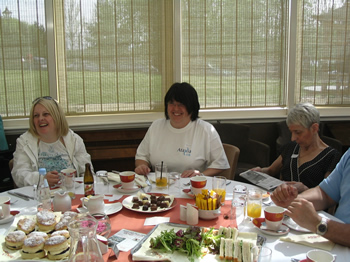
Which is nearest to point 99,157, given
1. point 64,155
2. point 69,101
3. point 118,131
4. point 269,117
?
point 118,131

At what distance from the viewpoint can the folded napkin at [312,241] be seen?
1397mm

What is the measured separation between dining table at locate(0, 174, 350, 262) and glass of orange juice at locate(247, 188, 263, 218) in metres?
0.06

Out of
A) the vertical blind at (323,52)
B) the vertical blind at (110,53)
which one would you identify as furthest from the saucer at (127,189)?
the vertical blind at (323,52)

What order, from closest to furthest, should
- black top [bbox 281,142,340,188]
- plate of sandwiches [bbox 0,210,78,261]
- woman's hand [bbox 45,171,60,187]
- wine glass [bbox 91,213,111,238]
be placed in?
plate of sandwiches [bbox 0,210,78,261]
wine glass [bbox 91,213,111,238]
woman's hand [bbox 45,171,60,187]
black top [bbox 281,142,340,188]

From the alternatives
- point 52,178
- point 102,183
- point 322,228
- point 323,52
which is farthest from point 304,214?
point 323,52

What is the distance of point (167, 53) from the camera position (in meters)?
4.14

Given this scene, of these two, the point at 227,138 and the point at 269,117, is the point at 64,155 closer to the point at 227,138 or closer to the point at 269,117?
the point at 227,138

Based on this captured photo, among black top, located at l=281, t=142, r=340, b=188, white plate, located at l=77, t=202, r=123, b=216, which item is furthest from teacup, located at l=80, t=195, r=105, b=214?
black top, located at l=281, t=142, r=340, b=188

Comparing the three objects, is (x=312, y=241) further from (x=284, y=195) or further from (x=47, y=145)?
(x=47, y=145)

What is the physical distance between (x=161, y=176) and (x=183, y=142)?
640mm

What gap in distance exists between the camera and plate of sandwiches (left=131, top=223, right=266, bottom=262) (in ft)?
4.07

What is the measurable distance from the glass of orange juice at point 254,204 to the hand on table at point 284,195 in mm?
130

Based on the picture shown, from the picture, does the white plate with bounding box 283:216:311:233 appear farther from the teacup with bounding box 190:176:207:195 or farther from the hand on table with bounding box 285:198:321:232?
the teacup with bounding box 190:176:207:195

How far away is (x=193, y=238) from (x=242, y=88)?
328 cm
